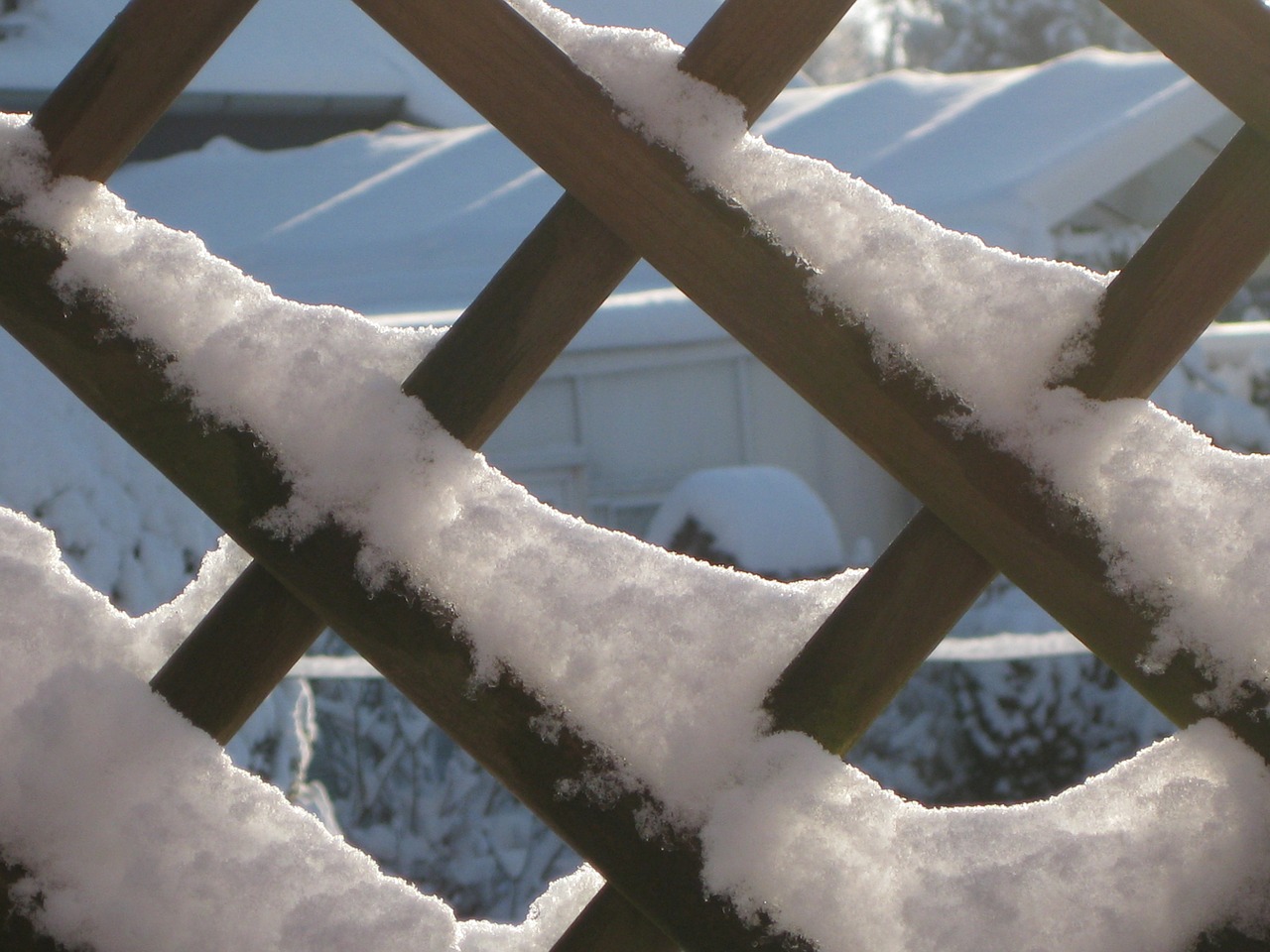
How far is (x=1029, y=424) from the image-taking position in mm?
771

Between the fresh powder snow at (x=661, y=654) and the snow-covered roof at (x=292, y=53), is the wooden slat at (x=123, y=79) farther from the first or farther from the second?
the snow-covered roof at (x=292, y=53)

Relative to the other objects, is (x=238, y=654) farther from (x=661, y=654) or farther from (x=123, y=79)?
(x=123, y=79)

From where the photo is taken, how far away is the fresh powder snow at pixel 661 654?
2.49ft

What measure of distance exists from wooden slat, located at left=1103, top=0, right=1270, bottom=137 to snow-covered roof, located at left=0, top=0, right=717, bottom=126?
27.7 feet

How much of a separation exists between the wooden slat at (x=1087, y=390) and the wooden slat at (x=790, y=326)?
4 cm

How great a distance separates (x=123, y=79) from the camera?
2.87 ft

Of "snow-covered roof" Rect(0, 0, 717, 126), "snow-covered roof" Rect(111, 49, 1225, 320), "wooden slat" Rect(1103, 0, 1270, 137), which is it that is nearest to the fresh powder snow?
"wooden slat" Rect(1103, 0, 1270, 137)

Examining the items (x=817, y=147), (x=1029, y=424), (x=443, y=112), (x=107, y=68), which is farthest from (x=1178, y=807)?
(x=443, y=112)

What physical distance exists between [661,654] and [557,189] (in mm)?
7469

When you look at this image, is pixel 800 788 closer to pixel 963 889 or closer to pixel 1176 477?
pixel 963 889

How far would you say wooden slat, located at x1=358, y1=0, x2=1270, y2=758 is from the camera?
0.76 m

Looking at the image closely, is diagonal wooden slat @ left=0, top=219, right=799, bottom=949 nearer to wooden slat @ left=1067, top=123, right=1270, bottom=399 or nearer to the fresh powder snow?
the fresh powder snow

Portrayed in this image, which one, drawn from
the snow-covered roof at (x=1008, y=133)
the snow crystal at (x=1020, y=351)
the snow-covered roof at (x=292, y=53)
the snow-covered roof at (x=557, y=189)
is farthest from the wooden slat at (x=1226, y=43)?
the snow-covered roof at (x=292, y=53)

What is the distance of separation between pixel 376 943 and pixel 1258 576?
1.96ft
